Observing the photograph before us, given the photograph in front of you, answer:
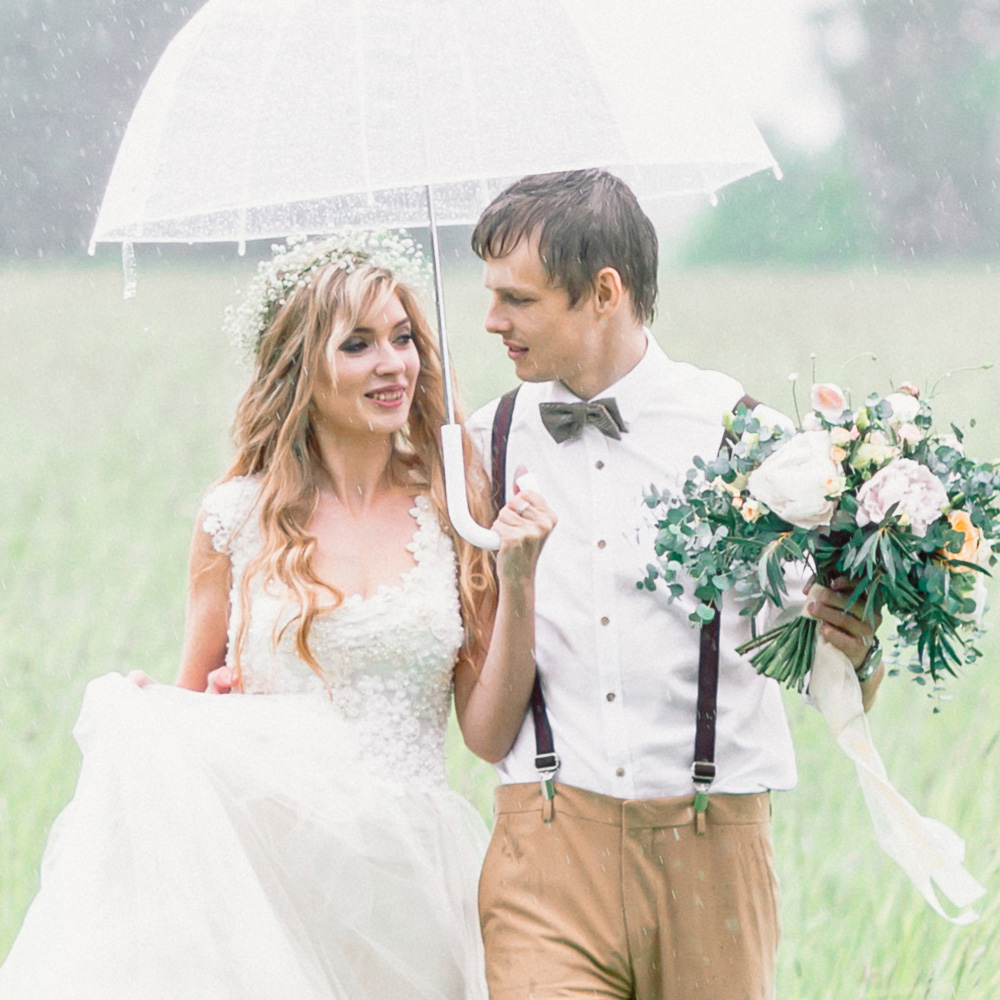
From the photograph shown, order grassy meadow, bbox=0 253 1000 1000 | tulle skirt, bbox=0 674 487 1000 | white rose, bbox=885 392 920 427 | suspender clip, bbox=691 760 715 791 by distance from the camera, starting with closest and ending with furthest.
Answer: white rose, bbox=885 392 920 427, tulle skirt, bbox=0 674 487 1000, suspender clip, bbox=691 760 715 791, grassy meadow, bbox=0 253 1000 1000

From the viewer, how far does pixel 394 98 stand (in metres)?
2.92

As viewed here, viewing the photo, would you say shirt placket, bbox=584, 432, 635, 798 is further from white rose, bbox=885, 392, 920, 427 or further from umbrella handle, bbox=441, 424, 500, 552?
white rose, bbox=885, 392, 920, 427

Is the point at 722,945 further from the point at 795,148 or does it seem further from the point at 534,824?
the point at 795,148

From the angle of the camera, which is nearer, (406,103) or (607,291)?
(406,103)

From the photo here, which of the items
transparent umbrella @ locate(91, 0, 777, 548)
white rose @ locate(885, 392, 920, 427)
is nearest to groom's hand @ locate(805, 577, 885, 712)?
white rose @ locate(885, 392, 920, 427)

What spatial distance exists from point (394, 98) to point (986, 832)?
4.16 meters

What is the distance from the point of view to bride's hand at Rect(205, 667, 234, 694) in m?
3.42

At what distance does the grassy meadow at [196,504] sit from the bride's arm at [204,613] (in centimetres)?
45

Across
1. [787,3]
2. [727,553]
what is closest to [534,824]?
[727,553]

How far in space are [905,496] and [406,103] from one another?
1.18 meters

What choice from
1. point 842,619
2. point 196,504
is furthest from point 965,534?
point 196,504

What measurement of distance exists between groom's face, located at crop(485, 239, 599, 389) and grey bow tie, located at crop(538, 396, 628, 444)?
0.25 ft

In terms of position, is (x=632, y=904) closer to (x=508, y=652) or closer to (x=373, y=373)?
(x=508, y=652)

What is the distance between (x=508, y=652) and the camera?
3152 millimetres
